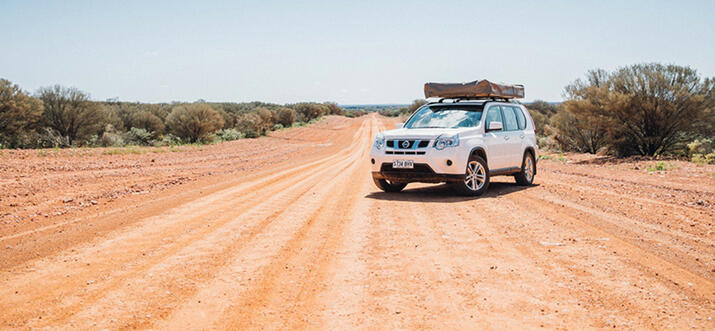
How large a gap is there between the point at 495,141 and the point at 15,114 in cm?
3155

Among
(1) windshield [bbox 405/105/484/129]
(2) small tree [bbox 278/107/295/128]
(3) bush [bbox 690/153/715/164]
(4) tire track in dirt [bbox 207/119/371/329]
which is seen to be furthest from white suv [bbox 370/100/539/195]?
(2) small tree [bbox 278/107/295/128]

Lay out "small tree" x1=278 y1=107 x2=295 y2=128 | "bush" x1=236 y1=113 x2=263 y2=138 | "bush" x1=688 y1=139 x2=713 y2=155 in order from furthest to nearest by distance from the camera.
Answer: "small tree" x1=278 y1=107 x2=295 y2=128 < "bush" x1=236 y1=113 x2=263 y2=138 < "bush" x1=688 y1=139 x2=713 y2=155

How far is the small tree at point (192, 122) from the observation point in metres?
37.4

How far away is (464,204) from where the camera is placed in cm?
830

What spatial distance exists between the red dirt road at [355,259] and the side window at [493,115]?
58.1 inches

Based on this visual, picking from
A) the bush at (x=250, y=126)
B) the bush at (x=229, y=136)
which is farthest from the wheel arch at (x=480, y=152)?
the bush at (x=250, y=126)

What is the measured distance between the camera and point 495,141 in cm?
994

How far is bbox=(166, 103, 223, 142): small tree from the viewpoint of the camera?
123 feet

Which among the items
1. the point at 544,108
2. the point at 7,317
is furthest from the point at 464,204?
the point at 544,108

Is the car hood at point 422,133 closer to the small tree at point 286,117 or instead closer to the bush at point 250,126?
the bush at point 250,126

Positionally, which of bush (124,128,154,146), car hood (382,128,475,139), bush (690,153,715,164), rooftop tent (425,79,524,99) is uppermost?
rooftop tent (425,79,524,99)

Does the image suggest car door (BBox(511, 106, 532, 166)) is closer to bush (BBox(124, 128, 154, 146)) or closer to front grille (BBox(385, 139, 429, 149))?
front grille (BBox(385, 139, 429, 149))

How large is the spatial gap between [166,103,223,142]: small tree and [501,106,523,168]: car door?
1185 inches

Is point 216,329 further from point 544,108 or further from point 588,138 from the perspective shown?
point 544,108
